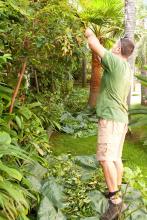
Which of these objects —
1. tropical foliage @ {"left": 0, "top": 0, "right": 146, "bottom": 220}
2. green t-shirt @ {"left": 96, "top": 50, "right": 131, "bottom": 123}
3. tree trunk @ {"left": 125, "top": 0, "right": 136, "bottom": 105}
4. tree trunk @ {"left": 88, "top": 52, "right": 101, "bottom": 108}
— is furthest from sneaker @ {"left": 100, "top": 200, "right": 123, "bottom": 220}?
tree trunk @ {"left": 88, "top": 52, "right": 101, "bottom": 108}

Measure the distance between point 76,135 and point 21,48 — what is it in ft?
15.8

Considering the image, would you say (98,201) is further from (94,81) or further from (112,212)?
(94,81)

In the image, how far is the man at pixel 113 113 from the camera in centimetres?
537

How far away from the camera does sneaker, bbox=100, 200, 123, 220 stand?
5301mm

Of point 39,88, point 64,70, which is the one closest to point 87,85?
point 39,88

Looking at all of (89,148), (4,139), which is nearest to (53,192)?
(4,139)

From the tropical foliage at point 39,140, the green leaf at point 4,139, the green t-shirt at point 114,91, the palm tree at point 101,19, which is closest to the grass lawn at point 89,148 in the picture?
the tropical foliage at point 39,140

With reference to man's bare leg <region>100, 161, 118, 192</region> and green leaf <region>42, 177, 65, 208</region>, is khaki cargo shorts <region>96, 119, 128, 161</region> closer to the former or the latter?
man's bare leg <region>100, 161, 118, 192</region>

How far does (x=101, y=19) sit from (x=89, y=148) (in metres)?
4.19

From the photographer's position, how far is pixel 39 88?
8641mm

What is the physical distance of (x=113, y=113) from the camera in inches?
216

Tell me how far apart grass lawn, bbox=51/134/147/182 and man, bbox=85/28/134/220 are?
2.56 m

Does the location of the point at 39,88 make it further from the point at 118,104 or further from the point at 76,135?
the point at 118,104

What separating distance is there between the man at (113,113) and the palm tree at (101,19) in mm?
5378
